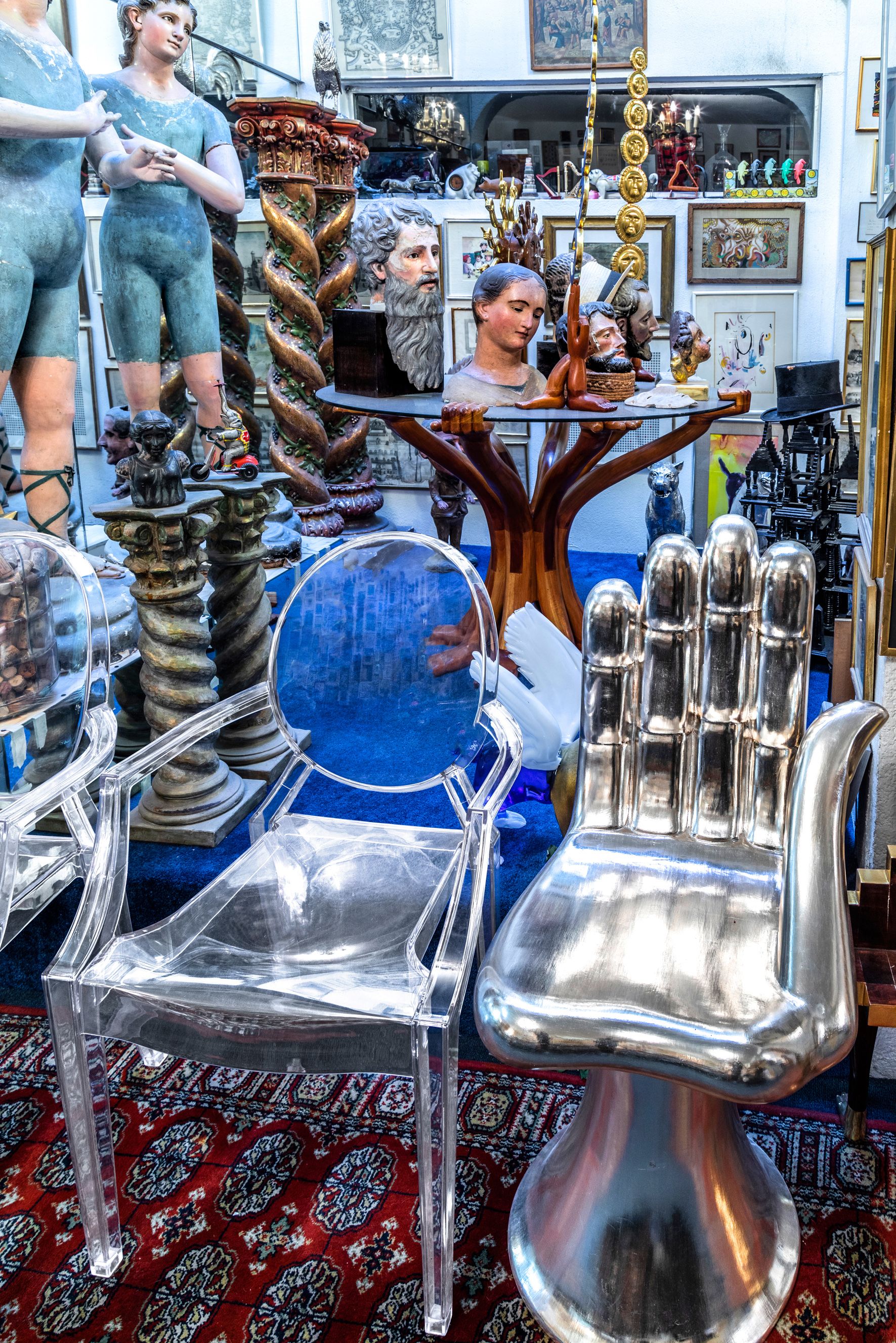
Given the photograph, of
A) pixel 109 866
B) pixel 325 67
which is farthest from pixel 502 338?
pixel 325 67

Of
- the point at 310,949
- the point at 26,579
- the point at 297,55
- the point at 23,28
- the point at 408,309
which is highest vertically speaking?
the point at 297,55

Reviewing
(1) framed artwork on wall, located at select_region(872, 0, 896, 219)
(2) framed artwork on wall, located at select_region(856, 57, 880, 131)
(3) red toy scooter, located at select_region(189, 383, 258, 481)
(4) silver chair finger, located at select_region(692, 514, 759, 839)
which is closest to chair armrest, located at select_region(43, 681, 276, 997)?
(4) silver chair finger, located at select_region(692, 514, 759, 839)

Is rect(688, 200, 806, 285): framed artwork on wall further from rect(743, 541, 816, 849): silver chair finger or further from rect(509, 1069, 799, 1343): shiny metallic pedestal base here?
rect(509, 1069, 799, 1343): shiny metallic pedestal base

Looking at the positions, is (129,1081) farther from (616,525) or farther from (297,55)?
(297,55)

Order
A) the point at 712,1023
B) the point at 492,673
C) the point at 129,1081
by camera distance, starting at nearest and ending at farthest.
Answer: the point at 712,1023 < the point at 492,673 < the point at 129,1081

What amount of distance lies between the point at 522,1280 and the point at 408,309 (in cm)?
248

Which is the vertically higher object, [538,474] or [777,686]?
[538,474]

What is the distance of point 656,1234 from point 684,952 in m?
0.43

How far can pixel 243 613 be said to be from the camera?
2826 mm

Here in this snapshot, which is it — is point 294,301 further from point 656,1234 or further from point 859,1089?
point 656,1234

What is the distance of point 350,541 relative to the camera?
197 centimetres

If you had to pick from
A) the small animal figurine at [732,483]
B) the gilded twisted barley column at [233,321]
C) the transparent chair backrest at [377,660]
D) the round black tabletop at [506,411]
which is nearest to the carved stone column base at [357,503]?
the gilded twisted barley column at [233,321]

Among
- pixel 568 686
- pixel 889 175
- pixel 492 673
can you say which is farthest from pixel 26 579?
pixel 889 175

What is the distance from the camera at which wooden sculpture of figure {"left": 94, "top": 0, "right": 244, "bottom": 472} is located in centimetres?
321
